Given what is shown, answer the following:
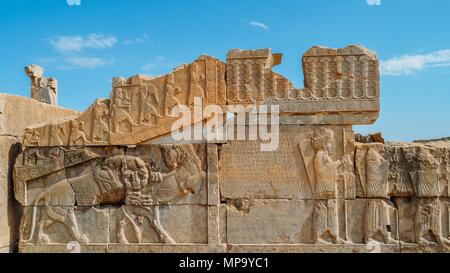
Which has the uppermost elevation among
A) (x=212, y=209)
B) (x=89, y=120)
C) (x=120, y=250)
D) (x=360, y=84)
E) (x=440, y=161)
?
(x=360, y=84)

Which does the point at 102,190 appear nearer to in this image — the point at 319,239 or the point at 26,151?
the point at 26,151

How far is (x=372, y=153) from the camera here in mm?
6398

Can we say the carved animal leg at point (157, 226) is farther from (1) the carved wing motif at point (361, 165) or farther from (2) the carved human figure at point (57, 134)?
(1) the carved wing motif at point (361, 165)

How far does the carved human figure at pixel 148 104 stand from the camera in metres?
6.76

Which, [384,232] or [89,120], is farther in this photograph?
[89,120]

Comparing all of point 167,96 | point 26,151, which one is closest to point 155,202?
point 167,96

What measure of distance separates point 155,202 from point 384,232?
3486 millimetres

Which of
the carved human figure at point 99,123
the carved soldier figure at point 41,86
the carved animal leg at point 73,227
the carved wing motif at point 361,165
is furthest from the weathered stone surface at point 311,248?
the carved soldier figure at point 41,86

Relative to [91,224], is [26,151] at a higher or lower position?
higher

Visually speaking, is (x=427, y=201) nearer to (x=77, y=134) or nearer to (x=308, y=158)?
(x=308, y=158)

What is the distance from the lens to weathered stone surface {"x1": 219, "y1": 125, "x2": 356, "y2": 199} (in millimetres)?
6441

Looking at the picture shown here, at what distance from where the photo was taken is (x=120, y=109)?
686cm

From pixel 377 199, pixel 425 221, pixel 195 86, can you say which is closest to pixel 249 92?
pixel 195 86

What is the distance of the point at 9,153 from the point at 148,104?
99.4 inches
